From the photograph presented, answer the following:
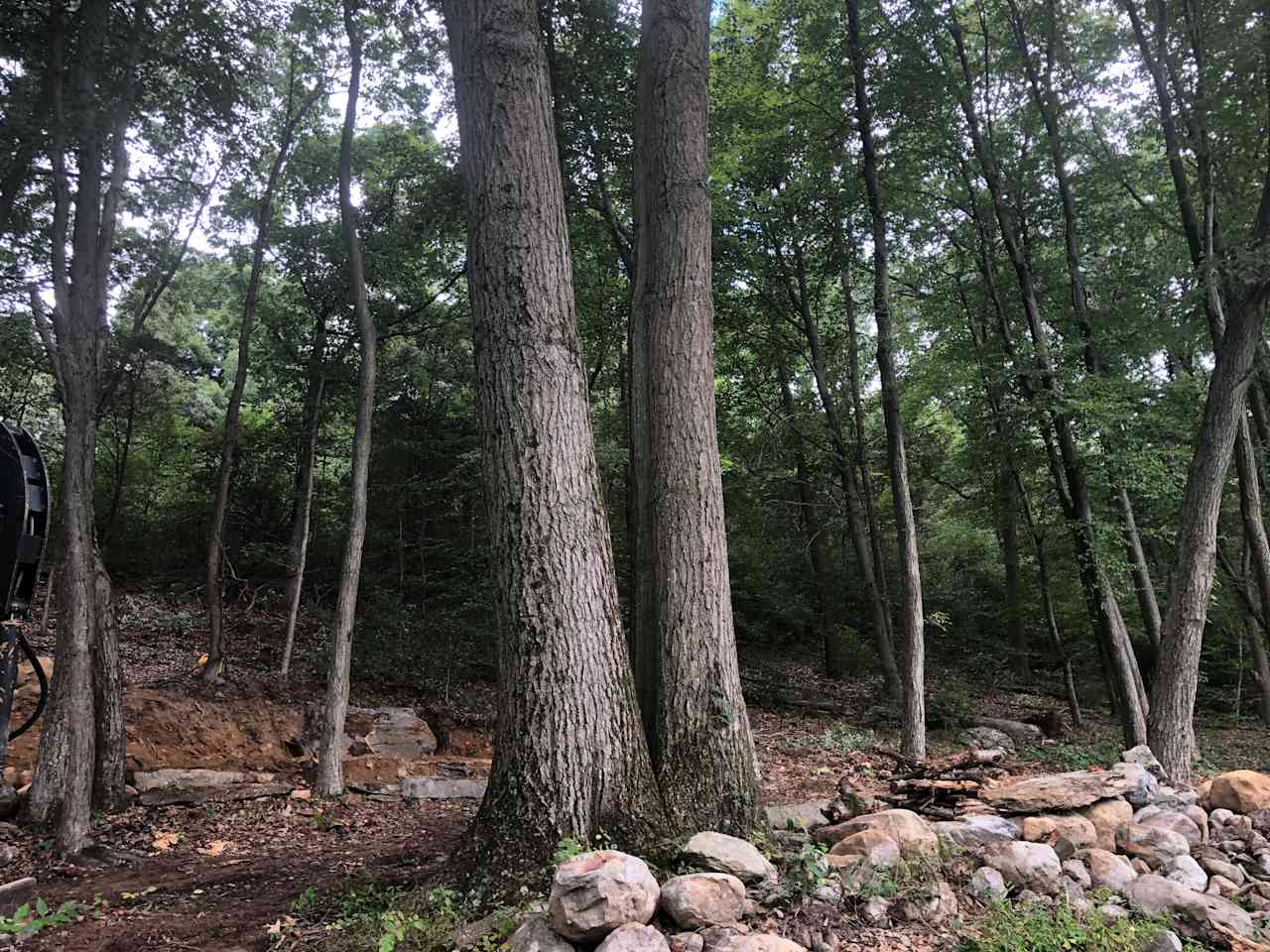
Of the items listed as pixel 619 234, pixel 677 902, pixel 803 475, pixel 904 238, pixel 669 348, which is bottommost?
pixel 677 902

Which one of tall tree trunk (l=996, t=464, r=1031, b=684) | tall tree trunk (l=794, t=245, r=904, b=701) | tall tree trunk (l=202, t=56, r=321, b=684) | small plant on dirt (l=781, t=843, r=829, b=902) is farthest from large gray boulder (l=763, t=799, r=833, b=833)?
tall tree trunk (l=996, t=464, r=1031, b=684)

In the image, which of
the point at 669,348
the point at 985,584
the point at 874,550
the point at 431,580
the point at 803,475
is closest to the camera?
the point at 669,348

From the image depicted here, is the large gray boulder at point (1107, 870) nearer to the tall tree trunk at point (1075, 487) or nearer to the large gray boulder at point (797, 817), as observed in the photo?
the large gray boulder at point (797, 817)

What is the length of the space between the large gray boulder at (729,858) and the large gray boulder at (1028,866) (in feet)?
3.96

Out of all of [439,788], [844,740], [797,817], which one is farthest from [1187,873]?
[439,788]

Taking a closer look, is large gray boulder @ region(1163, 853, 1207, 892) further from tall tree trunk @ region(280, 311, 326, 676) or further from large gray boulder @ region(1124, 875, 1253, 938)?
tall tree trunk @ region(280, 311, 326, 676)

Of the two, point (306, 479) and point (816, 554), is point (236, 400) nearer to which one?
point (306, 479)

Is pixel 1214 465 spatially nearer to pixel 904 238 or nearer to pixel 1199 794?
pixel 1199 794

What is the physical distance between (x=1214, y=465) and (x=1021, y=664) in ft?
38.0

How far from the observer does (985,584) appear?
18641 mm

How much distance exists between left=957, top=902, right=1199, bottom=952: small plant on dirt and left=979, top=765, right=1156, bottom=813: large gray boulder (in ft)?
3.92

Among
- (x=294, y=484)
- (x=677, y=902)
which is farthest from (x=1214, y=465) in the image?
(x=294, y=484)

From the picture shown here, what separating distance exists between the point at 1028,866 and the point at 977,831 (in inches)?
15.3

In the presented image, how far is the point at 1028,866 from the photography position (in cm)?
362
